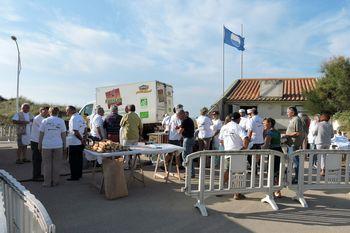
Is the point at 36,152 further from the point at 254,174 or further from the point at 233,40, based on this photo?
the point at 233,40

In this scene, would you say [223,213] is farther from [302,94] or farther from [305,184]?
[302,94]

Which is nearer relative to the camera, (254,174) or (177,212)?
(177,212)

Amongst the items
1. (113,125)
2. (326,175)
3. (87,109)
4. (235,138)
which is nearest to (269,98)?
(87,109)

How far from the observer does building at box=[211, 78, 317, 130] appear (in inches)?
1280

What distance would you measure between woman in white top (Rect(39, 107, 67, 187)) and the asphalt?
0.30m

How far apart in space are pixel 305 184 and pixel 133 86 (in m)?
13.6

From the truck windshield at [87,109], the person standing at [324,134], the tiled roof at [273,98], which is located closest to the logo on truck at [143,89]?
the truck windshield at [87,109]

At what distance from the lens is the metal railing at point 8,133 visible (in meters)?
24.7

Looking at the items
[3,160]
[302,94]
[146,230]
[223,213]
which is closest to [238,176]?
[223,213]

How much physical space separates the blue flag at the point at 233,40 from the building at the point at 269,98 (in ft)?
13.6

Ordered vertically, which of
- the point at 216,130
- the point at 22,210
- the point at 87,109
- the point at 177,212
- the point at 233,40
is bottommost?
the point at 177,212

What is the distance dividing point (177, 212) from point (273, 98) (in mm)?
27524

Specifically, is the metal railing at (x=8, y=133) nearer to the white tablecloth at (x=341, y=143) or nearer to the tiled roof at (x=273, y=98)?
the tiled roof at (x=273, y=98)

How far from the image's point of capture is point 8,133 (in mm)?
24938
